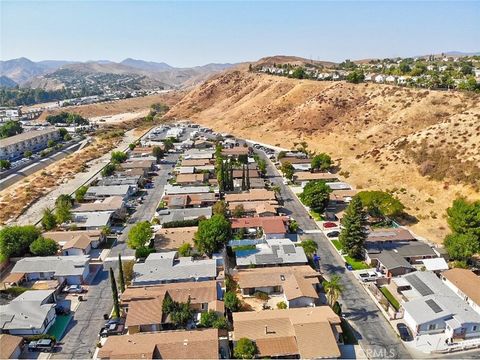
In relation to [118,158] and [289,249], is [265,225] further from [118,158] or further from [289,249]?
[118,158]

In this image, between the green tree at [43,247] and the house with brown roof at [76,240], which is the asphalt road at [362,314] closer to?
the house with brown roof at [76,240]

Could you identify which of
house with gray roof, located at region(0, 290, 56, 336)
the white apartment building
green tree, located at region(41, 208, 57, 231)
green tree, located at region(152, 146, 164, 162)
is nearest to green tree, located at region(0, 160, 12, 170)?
the white apartment building

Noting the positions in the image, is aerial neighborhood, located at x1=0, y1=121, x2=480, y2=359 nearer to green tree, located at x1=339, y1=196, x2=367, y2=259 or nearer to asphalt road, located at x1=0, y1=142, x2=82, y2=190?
green tree, located at x1=339, y1=196, x2=367, y2=259

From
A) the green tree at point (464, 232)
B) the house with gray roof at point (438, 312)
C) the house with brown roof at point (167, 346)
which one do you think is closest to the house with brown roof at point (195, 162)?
the green tree at point (464, 232)

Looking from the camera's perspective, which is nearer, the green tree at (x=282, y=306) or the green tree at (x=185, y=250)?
the green tree at (x=282, y=306)

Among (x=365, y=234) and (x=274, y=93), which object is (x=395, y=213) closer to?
(x=365, y=234)
